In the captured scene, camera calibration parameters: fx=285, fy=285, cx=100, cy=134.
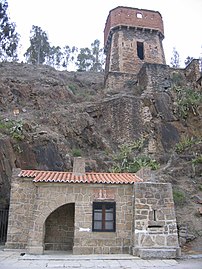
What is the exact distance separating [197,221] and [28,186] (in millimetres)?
8174

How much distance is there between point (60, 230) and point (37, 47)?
1669 inches

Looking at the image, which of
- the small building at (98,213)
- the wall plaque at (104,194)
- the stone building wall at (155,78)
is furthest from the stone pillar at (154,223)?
the stone building wall at (155,78)

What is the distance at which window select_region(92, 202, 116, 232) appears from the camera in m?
11.5

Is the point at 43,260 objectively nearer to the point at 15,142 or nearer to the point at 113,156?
the point at 15,142

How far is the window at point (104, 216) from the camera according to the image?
11508 mm

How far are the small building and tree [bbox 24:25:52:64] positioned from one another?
128 feet

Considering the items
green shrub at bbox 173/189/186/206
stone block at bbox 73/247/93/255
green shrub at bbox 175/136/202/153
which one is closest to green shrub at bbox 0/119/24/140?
stone block at bbox 73/247/93/255

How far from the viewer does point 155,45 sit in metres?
32.1

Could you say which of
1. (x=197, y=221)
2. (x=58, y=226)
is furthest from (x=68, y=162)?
(x=197, y=221)

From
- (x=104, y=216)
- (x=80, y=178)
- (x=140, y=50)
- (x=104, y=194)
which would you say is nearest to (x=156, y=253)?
(x=104, y=216)

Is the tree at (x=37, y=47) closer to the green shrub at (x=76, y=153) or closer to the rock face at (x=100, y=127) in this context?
the rock face at (x=100, y=127)

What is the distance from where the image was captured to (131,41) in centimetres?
3148

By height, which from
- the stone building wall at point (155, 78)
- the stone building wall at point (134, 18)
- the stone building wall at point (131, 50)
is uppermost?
the stone building wall at point (134, 18)

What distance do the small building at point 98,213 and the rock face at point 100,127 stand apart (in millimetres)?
2939
